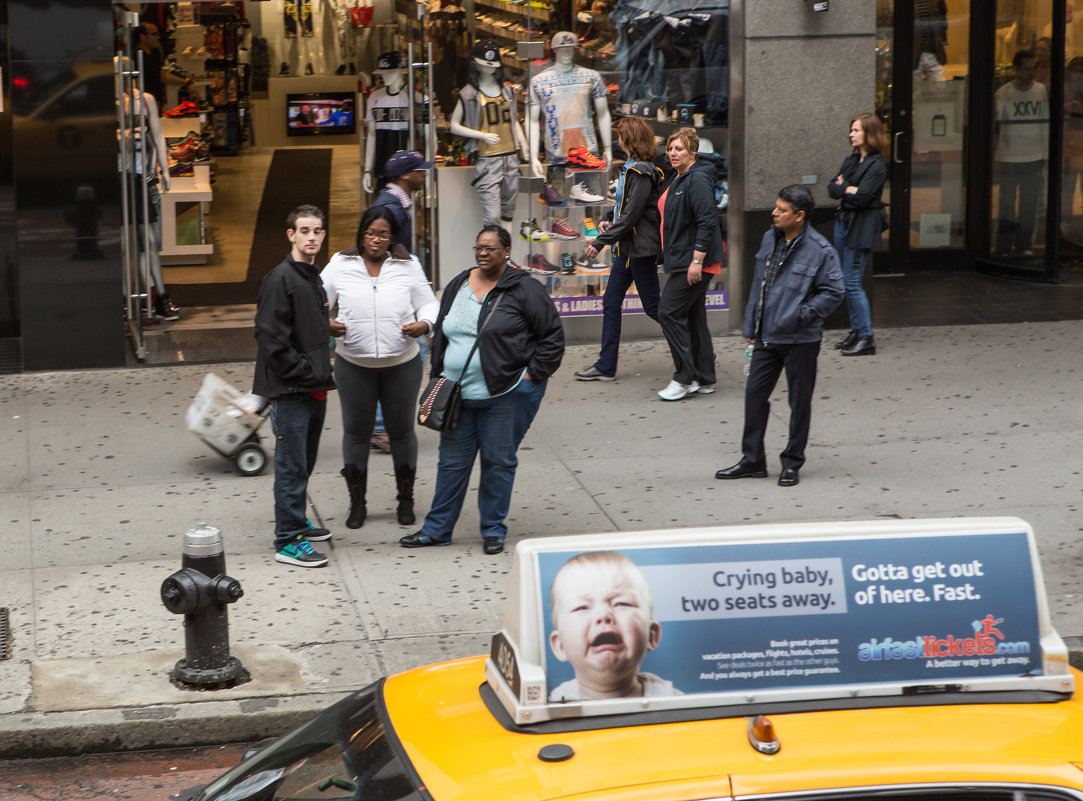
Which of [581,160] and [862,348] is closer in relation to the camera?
[862,348]

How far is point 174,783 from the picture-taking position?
18.1 ft

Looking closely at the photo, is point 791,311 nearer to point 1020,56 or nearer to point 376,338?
point 376,338

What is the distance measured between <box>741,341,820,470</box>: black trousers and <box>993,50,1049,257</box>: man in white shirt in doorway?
7.31 metres

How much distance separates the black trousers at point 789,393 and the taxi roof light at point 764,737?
215 inches

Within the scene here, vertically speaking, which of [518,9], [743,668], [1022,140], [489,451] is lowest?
[489,451]

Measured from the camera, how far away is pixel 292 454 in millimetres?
7199

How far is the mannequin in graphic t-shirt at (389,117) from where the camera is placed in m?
12.4

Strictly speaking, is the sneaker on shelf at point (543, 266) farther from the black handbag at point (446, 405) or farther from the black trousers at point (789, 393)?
the black handbag at point (446, 405)

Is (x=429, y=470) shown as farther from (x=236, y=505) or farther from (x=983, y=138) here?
(x=983, y=138)

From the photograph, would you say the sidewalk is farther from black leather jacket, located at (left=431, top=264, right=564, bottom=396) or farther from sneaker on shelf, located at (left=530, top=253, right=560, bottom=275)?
black leather jacket, located at (left=431, top=264, right=564, bottom=396)

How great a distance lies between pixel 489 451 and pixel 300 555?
1130 millimetres

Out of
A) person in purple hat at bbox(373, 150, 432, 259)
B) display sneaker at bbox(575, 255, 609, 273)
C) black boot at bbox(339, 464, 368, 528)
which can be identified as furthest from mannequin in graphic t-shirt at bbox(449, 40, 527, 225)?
black boot at bbox(339, 464, 368, 528)

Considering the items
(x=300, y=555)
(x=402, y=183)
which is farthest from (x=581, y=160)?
(x=300, y=555)

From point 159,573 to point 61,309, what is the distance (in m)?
4.67
